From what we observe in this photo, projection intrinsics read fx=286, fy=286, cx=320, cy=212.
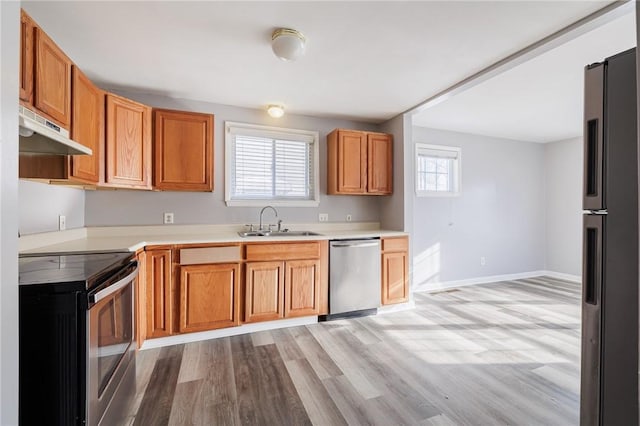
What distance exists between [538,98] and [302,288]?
135 inches

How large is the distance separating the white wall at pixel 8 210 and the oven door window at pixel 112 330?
0.50 metres

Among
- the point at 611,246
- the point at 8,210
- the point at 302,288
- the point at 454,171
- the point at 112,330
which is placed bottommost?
the point at 302,288

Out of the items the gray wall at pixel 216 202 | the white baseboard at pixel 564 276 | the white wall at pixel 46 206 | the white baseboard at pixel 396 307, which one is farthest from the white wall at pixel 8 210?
the white baseboard at pixel 564 276

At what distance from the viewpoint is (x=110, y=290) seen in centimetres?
128

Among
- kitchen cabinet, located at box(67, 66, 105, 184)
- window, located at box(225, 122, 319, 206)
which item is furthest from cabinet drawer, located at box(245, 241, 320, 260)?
kitchen cabinet, located at box(67, 66, 105, 184)

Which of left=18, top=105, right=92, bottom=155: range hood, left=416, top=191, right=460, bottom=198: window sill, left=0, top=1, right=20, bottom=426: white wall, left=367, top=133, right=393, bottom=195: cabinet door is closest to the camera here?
left=0, top=1, right=20, bottom=426: white wall

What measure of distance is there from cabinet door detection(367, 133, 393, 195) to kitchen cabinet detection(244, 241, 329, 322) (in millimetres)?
1156

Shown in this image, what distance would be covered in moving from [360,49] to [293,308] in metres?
2.43

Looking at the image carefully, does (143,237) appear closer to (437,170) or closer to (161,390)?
(161,390)

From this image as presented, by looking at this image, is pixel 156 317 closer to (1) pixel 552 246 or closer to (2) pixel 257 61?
(2) pixel 257 61

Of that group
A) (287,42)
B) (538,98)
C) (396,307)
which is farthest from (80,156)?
(538,98)

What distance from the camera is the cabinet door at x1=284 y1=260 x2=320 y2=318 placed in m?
2.93

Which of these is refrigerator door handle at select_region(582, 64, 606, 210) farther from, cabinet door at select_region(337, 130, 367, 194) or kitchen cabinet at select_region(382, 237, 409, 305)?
cabinet door at select_region(337, 130, 367, 194)

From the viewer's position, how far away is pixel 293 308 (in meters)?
2.95
